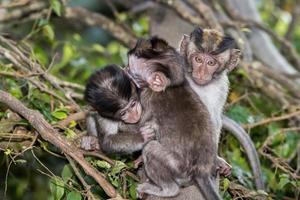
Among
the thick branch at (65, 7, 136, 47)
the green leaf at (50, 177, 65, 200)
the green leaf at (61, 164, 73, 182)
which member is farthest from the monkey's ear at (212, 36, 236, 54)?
the thick branch at (65, 7, 136, 47)

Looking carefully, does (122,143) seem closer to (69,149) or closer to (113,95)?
(113,95)

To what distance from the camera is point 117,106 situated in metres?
3.86

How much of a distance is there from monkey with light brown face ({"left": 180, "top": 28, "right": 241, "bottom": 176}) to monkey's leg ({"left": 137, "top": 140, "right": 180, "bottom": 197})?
52 centimetres

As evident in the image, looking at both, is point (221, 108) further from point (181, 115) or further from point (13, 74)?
point (13, 74)

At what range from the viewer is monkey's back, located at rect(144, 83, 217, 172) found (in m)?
3.66

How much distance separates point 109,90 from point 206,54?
64cm

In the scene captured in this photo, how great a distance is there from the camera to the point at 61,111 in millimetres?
4238

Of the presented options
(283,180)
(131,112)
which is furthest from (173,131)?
(283,180)

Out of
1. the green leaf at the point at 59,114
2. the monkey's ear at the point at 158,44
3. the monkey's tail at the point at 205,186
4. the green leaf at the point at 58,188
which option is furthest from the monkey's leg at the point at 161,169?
the green leaf at the point at 59,114

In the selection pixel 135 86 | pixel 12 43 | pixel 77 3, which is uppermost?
pixel 135 86

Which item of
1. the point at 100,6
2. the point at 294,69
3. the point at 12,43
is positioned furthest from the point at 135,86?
the point at 100,6

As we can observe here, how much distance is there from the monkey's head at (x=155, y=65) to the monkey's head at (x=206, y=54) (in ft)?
0.40

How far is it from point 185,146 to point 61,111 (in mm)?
936

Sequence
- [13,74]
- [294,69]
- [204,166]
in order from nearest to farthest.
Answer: [204,166], [13,74], [294,69]
